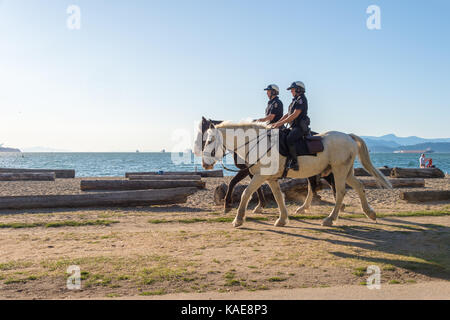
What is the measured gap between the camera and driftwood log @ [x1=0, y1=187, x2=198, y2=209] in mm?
11336

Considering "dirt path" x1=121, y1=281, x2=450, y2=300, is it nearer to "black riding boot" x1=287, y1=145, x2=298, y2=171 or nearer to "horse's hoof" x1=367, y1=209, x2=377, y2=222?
"black riding boot" x1=287, y1=145, x2=298, y2=171

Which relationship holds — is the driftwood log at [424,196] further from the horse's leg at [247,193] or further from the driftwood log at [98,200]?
the driftwood log at [98,200]

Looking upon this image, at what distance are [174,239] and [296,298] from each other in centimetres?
361

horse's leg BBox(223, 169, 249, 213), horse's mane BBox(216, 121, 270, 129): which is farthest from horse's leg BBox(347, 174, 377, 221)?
horse's leg BBox(223, 169, 249, 213)

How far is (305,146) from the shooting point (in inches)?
332

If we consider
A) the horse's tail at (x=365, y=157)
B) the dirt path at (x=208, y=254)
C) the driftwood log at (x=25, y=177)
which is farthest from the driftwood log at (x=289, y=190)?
the driftwood log at (x=25, y=177)

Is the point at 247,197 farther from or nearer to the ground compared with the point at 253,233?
farther from the ground

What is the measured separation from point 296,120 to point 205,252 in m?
3.93

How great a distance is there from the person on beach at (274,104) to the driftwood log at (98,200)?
420 cm

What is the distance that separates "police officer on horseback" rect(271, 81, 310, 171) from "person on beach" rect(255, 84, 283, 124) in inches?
43.0

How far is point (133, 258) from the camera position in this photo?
5.86m

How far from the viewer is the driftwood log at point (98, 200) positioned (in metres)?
11.3
